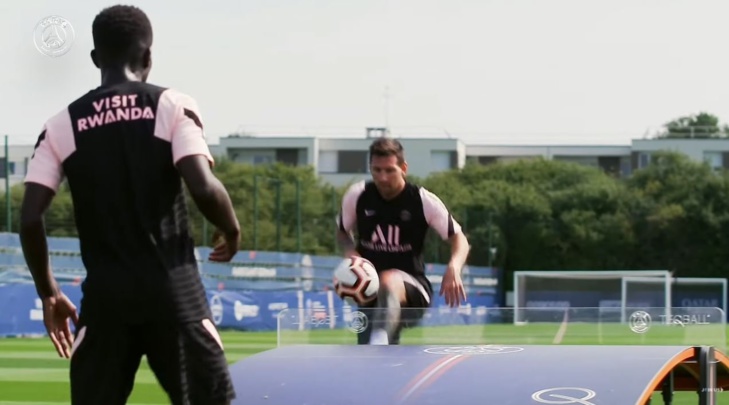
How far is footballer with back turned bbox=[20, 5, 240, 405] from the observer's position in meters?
5.05

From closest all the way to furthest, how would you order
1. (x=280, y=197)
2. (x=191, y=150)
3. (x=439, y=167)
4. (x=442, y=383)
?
(x=191, y=150) → (x=442, y=383) → (x=280, y=197) → (x=439, y=167)

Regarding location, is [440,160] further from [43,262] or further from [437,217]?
[43,262]

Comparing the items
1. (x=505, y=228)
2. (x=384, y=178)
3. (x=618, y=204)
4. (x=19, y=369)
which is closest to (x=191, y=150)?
(x=384, y=178)

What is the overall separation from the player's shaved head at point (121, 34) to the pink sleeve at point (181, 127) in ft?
0.75

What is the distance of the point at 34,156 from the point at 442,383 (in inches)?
106

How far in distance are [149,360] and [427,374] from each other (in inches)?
95.2

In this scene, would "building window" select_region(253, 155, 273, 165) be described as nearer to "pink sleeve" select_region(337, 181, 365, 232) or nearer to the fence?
the fence

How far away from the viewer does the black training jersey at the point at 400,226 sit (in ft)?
32.7

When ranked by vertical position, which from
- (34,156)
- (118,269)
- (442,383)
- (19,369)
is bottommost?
(19,369)

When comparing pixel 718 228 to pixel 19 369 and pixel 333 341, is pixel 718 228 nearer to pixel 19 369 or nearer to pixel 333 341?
pixel 19 369

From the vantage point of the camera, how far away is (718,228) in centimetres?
6862

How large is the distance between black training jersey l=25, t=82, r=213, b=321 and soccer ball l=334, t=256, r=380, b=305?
4.36 meters

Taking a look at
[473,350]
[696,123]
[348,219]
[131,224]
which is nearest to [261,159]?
[696,123]

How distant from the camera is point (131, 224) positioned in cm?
507
